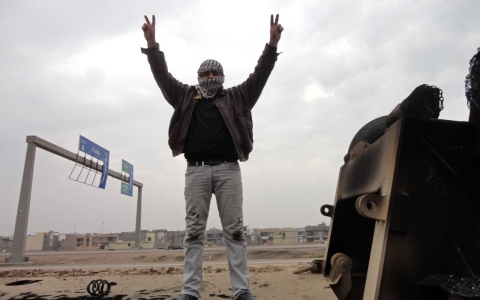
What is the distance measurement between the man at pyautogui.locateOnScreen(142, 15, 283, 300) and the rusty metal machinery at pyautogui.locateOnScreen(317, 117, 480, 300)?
3.76 ft

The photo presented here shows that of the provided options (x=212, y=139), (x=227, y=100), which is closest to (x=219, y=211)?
(x=212, y=139)

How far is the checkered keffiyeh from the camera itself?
2.83 meters

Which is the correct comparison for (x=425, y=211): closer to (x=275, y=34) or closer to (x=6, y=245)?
(x=275, y=34)

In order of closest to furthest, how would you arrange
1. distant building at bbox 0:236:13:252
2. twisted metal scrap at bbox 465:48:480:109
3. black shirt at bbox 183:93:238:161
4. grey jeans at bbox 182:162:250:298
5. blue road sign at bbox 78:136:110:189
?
1. twisted metal scrap at bbox 465:48:480:109
2. grey jeans at bbox 182:162:250:298
3. black shirt at bbox 183:93:238:161
4. blue road sign at bbox 78:136:110:189
5. distant building at bbox 0:236:13:252

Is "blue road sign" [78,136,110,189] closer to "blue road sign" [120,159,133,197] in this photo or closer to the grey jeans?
"blue road sign" [120,159,133,197]

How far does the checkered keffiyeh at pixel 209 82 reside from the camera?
2.83 meters

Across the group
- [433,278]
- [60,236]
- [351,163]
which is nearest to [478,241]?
[433,278]

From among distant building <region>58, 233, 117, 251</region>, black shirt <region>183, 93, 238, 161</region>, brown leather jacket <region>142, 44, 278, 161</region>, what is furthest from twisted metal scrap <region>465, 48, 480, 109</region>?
distant building <region>58, 233, 117, 251</region>

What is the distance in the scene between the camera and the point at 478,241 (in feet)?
5.04

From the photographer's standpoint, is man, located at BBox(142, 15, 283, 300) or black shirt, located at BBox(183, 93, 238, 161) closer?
man, located at BBox(142, 15, 283, 300)

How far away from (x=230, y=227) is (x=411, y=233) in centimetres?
130

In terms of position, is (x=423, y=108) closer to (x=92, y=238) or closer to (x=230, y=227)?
(x=230, y=227)

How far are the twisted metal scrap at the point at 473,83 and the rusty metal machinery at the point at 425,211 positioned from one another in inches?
4.9

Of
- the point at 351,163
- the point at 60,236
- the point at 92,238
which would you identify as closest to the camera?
the point at 351,163
